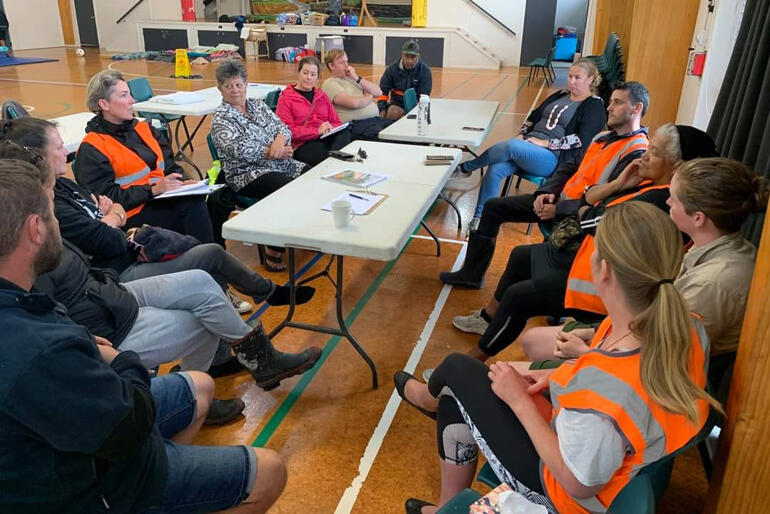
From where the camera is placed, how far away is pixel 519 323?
99.0 inches

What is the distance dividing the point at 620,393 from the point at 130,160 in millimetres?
2826

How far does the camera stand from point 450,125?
459 cm

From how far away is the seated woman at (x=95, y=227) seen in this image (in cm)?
233

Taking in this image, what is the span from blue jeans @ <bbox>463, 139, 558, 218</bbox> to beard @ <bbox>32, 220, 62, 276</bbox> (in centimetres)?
330

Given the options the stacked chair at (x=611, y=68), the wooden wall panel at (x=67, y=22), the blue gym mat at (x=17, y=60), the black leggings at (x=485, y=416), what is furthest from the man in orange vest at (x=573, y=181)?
the wooden wall panel at (x=67, y=22)

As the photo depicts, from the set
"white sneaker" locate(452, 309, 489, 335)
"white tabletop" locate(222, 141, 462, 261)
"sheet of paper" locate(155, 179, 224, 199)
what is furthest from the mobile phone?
"white sneaker" locate(452, 309, 489, 335)

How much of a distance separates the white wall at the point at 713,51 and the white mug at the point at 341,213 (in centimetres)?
249

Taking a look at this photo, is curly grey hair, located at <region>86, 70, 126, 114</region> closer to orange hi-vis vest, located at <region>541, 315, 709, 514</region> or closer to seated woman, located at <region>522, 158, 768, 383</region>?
seated woman, located at <region>522, 158, 768, 383</region>

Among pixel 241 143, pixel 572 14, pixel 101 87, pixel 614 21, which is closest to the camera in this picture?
pixel 101 87

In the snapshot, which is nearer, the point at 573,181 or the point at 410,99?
the point at 573,181

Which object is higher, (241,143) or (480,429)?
(241,143)

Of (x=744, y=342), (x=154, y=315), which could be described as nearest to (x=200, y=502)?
(x=154, y=315)

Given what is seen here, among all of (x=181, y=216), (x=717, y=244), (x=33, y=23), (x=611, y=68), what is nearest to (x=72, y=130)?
(x=181, y=216)

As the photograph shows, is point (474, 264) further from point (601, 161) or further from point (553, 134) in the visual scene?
point (553, 134)
